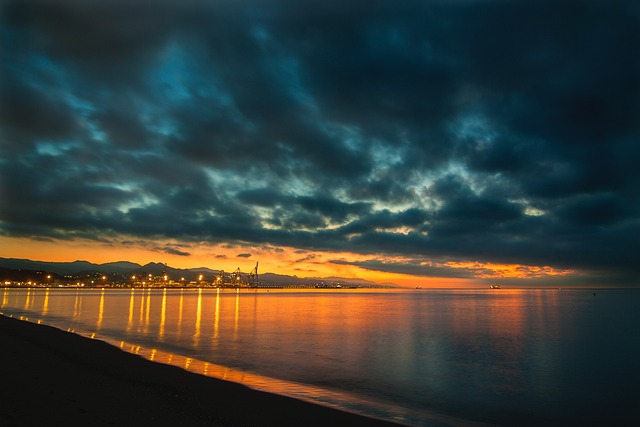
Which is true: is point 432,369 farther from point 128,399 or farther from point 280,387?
point 128,399

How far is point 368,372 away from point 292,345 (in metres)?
12.5

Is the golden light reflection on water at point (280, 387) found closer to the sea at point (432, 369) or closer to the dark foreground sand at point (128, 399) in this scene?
the sea at point (432, 369)

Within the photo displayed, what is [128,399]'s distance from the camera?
12633 mm

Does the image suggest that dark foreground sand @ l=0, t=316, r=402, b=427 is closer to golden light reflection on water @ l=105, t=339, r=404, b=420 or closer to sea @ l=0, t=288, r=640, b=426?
golden light reflection on water @ l=105, t=339, r=404, b=420

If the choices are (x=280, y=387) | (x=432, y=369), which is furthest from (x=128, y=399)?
(x=432, y=369)

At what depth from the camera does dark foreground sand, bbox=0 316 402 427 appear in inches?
419

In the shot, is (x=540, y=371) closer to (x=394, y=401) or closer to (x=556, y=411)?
(x=556, y=411)

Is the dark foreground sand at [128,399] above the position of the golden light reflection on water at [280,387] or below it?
above

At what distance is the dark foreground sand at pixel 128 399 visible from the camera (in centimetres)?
1064

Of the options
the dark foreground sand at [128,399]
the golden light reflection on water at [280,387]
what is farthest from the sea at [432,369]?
the dark foreground sand at [128,399]

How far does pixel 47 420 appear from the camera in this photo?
9.88 m

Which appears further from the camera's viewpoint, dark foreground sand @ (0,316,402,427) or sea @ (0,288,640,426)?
sea @ (0,288,640,426)

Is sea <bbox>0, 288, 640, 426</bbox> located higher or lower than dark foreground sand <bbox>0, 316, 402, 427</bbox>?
lower

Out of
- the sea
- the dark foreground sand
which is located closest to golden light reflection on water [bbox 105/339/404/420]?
the sea
